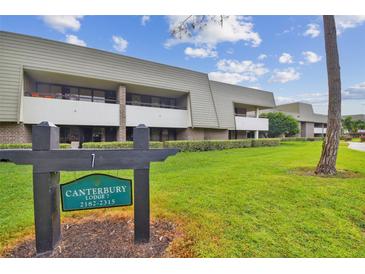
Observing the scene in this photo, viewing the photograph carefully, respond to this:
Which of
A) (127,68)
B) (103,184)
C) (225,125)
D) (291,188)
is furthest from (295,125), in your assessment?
(103,184)

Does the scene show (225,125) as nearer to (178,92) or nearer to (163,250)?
(178,92)

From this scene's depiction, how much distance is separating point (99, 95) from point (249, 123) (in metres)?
15.3

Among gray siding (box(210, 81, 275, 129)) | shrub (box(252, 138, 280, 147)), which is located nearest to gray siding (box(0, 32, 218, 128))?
gray siding (box(210, 81, 275, 129))

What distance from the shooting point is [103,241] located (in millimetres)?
3070

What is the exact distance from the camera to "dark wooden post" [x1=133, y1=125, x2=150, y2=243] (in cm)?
290

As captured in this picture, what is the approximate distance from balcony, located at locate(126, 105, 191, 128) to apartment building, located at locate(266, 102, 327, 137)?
30402 millimetres

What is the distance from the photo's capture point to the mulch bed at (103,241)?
2777 millimetres

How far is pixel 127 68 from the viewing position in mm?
15398

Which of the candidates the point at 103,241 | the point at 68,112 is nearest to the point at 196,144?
the point at 68,112

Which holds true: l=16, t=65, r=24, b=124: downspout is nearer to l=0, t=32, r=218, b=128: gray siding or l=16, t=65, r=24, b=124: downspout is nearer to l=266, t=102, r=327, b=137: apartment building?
l=0, t=32, r=218, b=128: gray siding

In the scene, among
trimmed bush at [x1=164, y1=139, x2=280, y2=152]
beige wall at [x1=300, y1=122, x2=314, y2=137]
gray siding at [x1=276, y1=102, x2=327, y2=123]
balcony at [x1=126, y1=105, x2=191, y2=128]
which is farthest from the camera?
beige wall at [x1=300, y1=122, x2=314, y2=137]

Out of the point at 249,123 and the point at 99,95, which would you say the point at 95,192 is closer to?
the point at 99,95

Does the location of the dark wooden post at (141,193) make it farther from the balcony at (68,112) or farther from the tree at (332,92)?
the balcony at (68,112)

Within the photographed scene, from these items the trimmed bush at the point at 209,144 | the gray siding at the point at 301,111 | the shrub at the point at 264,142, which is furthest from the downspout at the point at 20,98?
the gray siding at the point at 301,111
